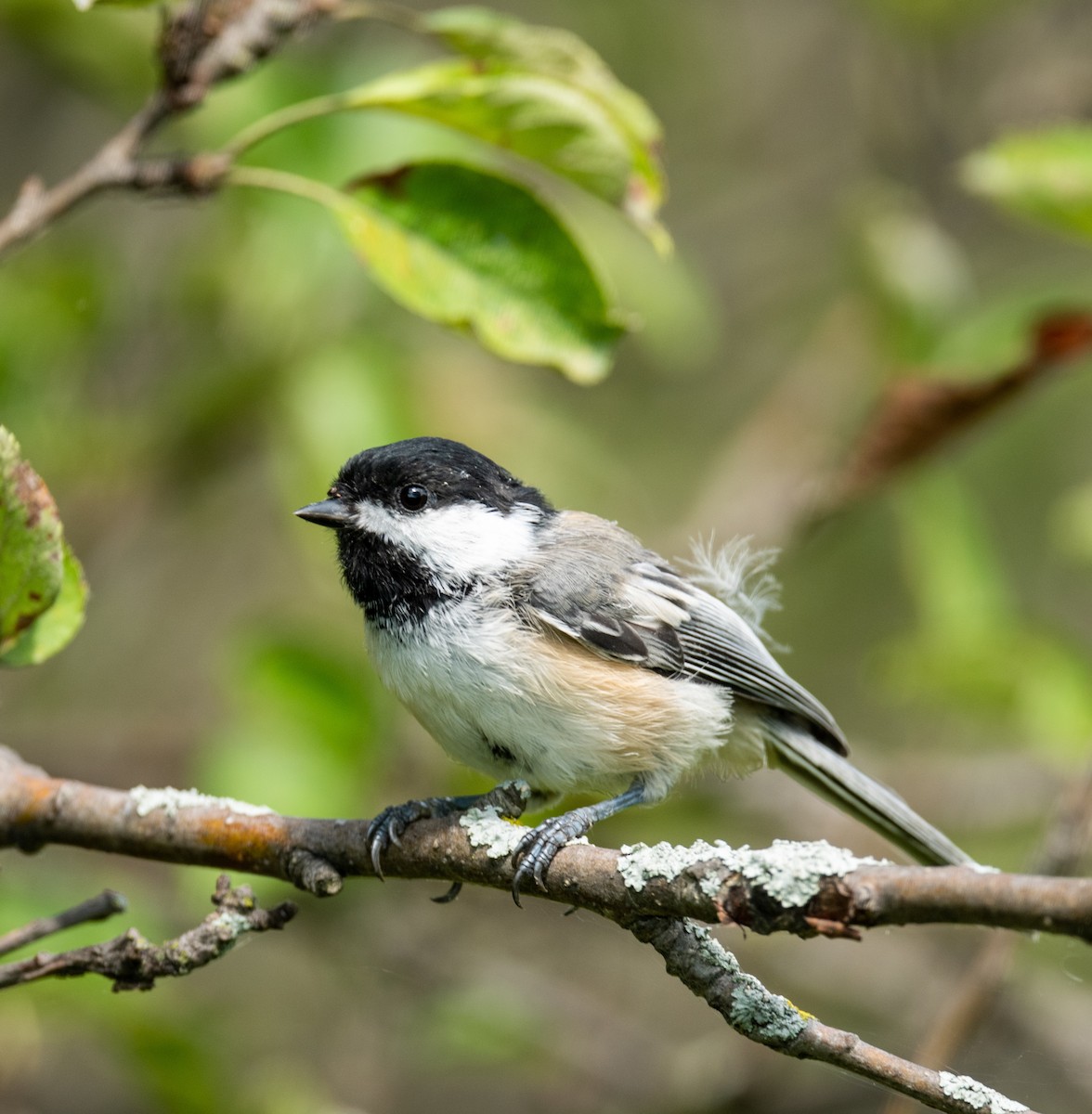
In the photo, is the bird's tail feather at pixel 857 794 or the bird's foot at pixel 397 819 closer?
the bird's foot at pixel 397 819

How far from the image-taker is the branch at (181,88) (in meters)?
1.92

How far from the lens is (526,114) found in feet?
6.48

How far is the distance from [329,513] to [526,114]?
0.83 metres

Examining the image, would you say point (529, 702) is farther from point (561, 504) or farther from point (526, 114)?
point (561, 504)

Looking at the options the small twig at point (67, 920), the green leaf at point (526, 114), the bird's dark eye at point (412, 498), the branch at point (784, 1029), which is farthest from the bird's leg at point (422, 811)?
the green leaf at point (526, 114)

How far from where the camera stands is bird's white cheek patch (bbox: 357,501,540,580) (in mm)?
2369

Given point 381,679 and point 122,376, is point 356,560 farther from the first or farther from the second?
point 122,376

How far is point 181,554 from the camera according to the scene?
16.2 feet

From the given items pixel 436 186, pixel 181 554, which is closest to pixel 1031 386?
pixel 436 186

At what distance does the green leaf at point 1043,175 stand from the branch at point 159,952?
1743mm

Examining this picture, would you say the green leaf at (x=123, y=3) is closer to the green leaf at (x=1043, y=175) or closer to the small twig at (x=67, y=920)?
the small twig at (x=67, y=920)

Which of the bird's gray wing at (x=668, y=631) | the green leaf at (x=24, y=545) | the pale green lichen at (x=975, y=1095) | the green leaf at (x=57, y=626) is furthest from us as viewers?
the bird's gray wing at (x=668, y=631)

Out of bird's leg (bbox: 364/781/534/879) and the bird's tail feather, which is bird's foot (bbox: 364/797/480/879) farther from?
the bird's tail feather

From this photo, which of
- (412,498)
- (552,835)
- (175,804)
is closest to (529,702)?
(552,835)
